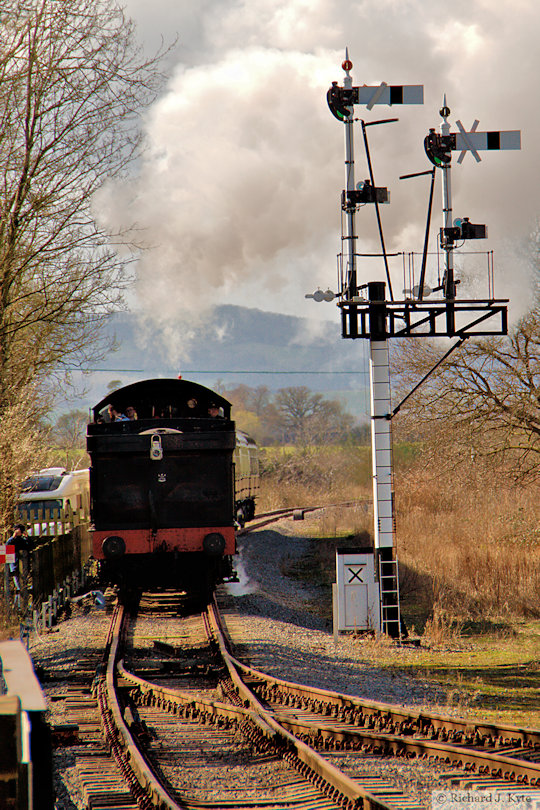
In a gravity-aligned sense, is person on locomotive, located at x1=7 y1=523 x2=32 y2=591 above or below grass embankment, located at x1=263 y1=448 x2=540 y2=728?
above

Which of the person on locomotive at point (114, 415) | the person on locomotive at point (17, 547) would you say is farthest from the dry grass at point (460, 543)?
the person on locomotive at point (17, 547)

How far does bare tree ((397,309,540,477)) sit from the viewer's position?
2092 centimetres

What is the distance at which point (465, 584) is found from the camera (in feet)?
53.8

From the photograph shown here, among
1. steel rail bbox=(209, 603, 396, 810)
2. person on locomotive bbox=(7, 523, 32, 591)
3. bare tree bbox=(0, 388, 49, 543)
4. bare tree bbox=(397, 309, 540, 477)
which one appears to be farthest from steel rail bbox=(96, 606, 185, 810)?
bare tree bbox=(397, 309, 540, 477)

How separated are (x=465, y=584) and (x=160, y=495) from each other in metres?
7.09

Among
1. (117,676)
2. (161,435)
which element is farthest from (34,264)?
(117,676)

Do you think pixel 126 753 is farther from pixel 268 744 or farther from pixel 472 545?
pixel 472 545

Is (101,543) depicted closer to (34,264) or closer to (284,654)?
(284,654)

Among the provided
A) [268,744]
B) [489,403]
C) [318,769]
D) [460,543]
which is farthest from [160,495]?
[489,403]

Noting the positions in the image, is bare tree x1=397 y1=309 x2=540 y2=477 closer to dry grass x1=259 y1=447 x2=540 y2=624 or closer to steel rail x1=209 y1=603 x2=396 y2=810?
dry grass x1=259 y1=447 x2=540 y2=624

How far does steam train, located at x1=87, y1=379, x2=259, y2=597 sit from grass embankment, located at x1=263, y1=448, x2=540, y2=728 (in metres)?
3.05

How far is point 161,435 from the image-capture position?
12.8 metres

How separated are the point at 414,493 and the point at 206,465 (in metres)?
14.0

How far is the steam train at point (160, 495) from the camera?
41.8 ft
